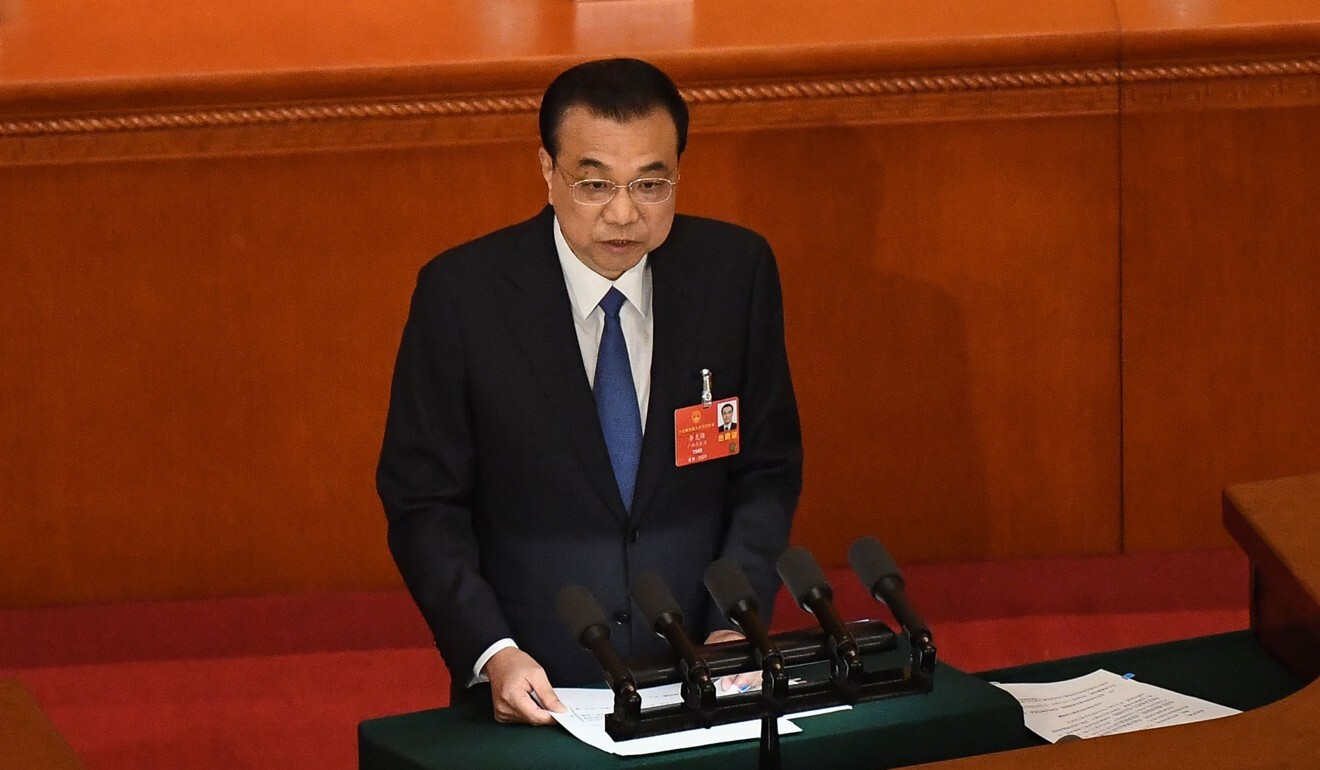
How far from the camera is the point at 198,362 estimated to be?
3.88 meters

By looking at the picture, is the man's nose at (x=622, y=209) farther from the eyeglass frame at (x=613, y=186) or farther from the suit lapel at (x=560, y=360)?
the suit lapel at (x=560, y=360)

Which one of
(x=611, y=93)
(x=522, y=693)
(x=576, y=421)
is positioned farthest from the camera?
(x=576, y=421)

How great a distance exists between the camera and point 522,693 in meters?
2.24

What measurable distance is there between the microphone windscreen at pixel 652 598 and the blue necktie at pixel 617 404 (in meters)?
0.72

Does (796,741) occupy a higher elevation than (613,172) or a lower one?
lower

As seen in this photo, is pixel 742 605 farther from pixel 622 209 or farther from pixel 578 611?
pixel 622 209

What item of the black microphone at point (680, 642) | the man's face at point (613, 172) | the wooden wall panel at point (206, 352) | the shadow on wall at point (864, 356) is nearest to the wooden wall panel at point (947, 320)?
the shadow on wall at point (864, 356)

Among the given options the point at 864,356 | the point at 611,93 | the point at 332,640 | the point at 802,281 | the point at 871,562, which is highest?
the point at 611,93

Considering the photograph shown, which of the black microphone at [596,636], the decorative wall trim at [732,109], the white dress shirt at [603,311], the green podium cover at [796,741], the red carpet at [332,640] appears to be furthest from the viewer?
the decorative wall trim at [732,109]

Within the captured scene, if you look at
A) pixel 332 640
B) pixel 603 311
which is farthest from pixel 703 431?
pixel 332 640

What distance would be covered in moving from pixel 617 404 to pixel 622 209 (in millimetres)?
301

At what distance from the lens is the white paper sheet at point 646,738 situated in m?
2.11

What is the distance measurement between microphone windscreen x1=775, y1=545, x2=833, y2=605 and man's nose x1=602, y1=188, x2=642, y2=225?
65 cm

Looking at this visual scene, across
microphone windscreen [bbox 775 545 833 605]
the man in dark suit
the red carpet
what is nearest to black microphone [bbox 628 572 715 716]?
microphone windscreen [bbox 775 545 833 605]
